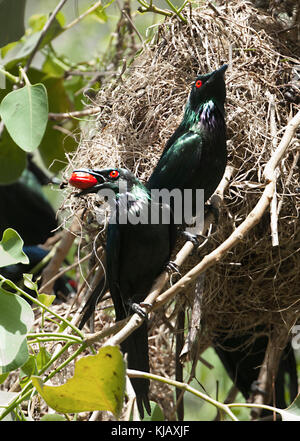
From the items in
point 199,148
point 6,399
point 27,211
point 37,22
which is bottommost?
point 27,211

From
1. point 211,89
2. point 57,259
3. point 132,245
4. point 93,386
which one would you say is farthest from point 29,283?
point 57,259

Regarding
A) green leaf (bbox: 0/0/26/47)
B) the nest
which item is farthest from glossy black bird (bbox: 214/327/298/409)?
green leaf (bbox: 0/0/26/47)

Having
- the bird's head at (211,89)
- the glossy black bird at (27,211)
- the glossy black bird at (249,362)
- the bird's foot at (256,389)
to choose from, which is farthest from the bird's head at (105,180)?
the glossy black bird at (27,211)

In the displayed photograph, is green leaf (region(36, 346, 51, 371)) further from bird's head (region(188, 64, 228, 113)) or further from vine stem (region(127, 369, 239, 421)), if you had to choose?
bird's head (region(188, 64, 228, 113))

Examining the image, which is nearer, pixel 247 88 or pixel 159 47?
pixel 247 88

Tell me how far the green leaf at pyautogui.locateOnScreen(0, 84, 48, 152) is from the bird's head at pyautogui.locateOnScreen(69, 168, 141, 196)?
0.21 m

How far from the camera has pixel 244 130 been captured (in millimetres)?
2254

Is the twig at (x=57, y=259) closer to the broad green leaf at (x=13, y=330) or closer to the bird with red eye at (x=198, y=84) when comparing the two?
the bird with red eye at (x=198, y=84)

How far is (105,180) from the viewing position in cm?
202

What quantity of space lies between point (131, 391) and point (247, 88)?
3.69 ft

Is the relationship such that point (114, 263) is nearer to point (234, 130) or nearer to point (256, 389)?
point (234, 130)

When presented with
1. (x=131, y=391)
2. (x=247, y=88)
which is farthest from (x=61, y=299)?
(x=247, y=88)

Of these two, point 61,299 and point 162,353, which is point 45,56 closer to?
point 61,299

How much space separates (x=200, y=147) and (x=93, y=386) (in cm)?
101
